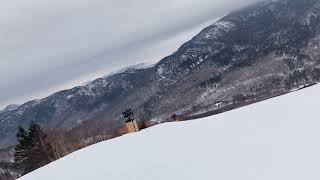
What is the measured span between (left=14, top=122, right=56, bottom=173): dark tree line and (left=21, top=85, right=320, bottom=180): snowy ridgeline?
39.1 meters

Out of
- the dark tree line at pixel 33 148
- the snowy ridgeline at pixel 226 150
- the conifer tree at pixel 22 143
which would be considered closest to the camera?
the snowy ridgeline at pixel 226 150

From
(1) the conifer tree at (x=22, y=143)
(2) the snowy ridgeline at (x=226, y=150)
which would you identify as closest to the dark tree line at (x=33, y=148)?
(1) the conifer tree at (x=22, y=143)

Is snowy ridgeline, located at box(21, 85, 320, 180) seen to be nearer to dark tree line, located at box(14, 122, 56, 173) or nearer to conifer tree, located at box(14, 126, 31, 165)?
dark tree line, located at box(14, 122, 56, 173)

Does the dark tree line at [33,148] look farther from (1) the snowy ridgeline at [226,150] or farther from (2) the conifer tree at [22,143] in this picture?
(1) the snowy ridgeline at [226,150]

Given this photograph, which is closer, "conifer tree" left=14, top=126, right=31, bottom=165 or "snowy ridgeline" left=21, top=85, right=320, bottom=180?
"snowy ridgeline" left=21, top=85, right=320, bottom=180

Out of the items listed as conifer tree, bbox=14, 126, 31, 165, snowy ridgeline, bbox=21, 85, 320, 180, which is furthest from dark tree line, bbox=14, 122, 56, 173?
snowy ridgeline, bbox=21, 85, 320, 180

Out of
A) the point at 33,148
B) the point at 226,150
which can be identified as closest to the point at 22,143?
the point at 33,148

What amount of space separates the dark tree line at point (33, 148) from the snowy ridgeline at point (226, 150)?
39.1 metres

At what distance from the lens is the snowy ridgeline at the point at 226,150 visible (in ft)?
28.8

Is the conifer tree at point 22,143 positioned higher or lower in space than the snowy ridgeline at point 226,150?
lower

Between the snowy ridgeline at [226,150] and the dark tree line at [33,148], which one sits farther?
the dark tree line at [33,148]

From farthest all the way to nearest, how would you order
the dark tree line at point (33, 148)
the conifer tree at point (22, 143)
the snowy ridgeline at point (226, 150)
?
1. the conifer tree at point (22, 143)
2. the dark tree line at point (33, 148)
3. the snowy ridgeline at point (226, 150)

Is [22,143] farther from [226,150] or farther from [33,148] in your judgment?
[226,150]

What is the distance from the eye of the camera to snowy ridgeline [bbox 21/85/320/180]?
879cm
